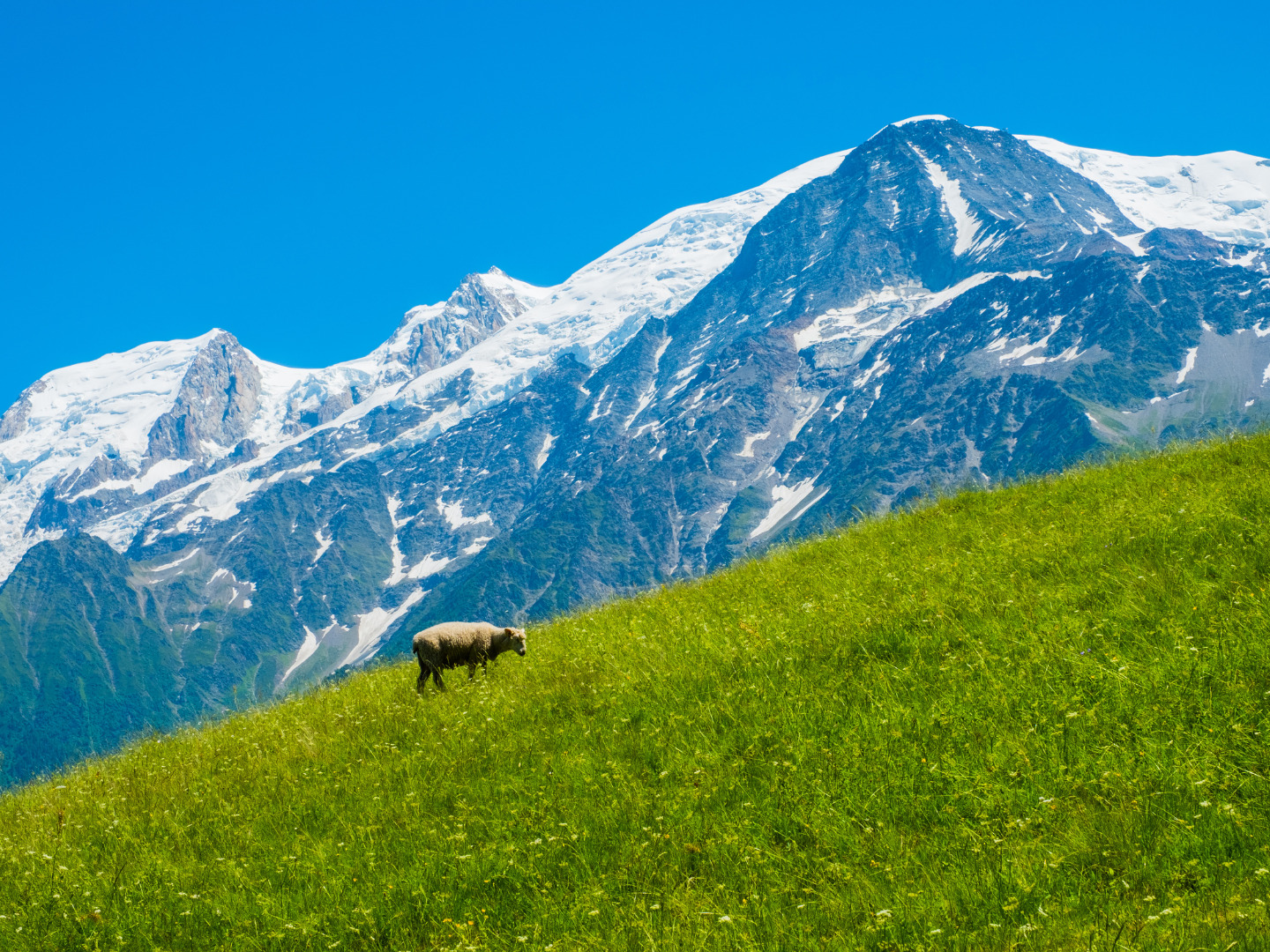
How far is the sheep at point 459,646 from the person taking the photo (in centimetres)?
1403

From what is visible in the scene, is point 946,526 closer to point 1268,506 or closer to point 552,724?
point 1268,506

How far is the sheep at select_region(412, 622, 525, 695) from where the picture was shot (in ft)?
46.0

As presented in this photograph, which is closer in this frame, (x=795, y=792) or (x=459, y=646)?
(x=795, y=792)

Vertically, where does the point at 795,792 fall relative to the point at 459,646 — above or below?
below

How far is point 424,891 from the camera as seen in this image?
757cm

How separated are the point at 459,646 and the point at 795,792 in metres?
7.76

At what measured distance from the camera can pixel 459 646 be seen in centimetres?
1440

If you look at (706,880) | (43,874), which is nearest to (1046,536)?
(706,880)

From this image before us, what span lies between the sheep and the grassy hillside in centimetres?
116

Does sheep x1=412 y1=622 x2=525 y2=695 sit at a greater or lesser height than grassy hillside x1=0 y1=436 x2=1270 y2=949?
greater

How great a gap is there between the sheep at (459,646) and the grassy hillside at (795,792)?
1164 mm

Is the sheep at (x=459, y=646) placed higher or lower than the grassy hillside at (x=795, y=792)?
higher

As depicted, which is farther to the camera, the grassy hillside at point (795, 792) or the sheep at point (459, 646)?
the sheep at point (459, 646)

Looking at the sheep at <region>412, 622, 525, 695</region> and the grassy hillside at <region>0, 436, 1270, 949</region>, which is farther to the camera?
the sheep at <region>412, 622, 525, 695</region>
